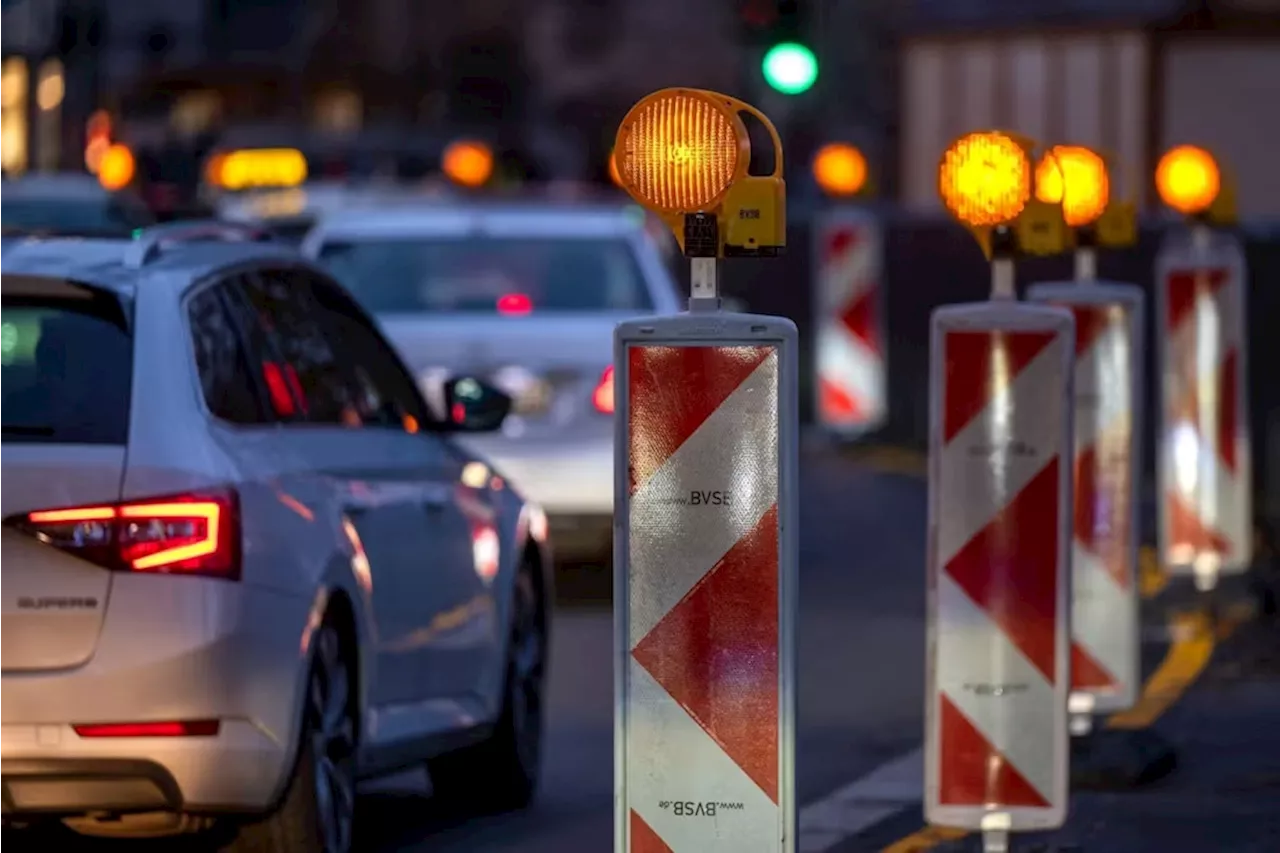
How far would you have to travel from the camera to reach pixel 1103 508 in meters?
10.5

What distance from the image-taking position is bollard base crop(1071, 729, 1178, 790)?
31.6 feet

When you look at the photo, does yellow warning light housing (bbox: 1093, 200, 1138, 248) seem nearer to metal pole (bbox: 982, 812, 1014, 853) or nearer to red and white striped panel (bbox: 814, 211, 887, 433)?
metal pole (bbox: 982, 812, 1014, 853)

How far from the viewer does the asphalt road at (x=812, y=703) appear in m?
9.26

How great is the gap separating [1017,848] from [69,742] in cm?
254

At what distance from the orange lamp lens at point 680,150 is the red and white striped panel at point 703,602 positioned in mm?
314

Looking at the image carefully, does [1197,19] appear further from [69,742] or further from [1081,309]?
[69,742]

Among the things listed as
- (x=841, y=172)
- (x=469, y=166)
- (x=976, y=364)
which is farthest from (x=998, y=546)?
(x=469, y=166)

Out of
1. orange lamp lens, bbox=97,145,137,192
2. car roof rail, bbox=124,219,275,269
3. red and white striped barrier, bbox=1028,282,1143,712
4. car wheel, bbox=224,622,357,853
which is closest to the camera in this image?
car wheel, bbox=224,622,357,853

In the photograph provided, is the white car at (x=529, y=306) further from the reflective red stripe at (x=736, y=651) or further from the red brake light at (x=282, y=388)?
the reflective red stripe at (x=736, y=651)

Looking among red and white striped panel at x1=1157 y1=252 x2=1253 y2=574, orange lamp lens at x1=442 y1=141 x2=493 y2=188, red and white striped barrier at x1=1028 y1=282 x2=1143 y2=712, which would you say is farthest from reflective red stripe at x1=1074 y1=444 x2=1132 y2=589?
orange lamp lens at x1=442 y1=141 x2=493 y2=188

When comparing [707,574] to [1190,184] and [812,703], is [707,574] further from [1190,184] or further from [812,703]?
[1190,184]

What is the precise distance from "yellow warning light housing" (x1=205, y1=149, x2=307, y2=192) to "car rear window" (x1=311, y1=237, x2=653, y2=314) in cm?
1355

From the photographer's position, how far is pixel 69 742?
7.25m

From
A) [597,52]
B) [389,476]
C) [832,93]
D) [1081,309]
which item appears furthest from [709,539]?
[597,52]
